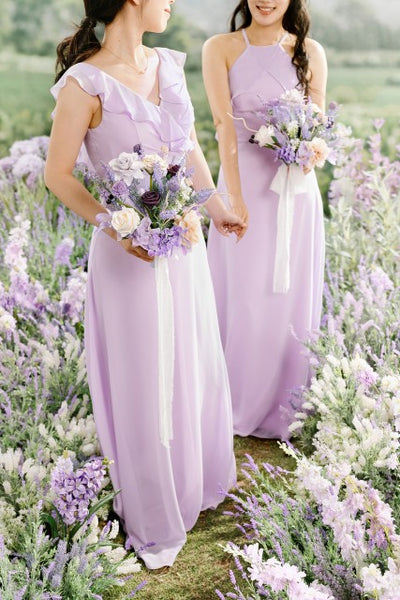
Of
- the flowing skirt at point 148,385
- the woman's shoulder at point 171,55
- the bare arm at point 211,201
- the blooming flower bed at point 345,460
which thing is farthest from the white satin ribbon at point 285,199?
the woman's shoulder at point 171,55

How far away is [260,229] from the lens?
3.87m

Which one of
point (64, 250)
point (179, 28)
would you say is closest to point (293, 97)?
point (64, 250)

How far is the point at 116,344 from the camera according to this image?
2928mm

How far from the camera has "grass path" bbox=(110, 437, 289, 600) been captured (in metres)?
2.91

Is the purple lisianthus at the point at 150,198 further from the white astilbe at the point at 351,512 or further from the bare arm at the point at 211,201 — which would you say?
the white astilbe at the point at 351,512

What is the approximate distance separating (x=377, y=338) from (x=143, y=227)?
177 cm

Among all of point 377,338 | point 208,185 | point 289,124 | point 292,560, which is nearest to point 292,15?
point 289,124

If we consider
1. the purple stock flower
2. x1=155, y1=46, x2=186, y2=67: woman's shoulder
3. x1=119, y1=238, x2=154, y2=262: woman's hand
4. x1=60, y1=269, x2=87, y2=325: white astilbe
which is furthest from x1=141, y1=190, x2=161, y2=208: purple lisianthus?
x1=60, y1=269, x2=87, y2=325: white astilbe

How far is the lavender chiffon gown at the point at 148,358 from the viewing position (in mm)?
2738

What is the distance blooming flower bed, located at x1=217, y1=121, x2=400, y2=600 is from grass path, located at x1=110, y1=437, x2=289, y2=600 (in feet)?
0.22

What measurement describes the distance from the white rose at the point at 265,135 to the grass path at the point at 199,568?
1584 mm

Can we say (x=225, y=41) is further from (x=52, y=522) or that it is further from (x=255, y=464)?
(x=52, y=522)

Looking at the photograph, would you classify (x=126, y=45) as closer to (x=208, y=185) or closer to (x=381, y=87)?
(x=208, y=185)

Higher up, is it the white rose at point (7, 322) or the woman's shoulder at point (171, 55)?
the woman's shoulder at point (171, 55)
